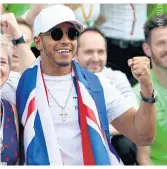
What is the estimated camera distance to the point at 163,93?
351cm

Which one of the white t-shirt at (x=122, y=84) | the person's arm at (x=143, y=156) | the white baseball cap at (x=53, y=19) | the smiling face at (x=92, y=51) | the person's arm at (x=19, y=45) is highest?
the white baseball cap at (x=53, y=19)

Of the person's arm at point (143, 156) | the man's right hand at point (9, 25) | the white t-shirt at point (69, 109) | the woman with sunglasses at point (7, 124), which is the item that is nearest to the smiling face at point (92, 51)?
the person's arm at point (143, 156)

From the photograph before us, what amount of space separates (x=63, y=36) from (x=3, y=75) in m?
0.40

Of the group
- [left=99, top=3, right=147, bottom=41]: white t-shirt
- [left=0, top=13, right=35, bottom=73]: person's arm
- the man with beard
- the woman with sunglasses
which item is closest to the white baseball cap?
the woman with sunglasses

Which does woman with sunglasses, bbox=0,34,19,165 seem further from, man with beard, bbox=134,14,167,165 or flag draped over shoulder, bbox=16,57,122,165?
man with beard, bbox=134,14,167,165

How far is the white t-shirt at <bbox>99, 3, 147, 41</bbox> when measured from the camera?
4.16 metres

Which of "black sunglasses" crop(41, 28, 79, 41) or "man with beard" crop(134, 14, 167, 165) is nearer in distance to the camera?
"black sunglasses" crop(41, 28, 79, 41)

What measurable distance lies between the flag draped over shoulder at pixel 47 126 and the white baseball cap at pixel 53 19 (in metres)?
0.26

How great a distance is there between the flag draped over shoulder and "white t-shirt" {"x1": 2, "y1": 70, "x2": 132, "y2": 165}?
4 centimetres

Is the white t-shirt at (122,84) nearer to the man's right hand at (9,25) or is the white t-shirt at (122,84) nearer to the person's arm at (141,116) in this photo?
the person's arm at (141,116)

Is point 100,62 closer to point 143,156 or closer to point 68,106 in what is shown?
point 143,156

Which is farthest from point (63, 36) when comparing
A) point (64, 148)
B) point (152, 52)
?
point (152, 52)

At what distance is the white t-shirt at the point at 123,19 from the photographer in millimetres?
4156

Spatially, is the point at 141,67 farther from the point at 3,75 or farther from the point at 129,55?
the point at 129,55
